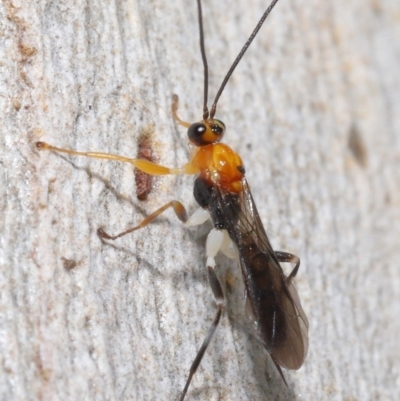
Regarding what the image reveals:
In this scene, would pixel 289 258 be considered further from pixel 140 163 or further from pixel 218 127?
pixel 140 163

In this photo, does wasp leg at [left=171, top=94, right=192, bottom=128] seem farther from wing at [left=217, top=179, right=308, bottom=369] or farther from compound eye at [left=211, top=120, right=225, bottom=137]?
wing at [left=217, top=179, right=308, bottom=369]

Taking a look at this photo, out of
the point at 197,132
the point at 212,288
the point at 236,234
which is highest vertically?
the point at 197,132

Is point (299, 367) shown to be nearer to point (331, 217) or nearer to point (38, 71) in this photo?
point (331, 217)

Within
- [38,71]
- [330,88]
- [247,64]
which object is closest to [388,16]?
[330,88]

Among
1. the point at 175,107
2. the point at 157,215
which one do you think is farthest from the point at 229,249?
the point at 175,107

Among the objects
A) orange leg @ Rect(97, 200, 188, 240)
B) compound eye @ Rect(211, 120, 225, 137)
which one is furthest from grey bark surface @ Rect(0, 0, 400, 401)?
compound eye @ Rect(211, 120, 225, 137)

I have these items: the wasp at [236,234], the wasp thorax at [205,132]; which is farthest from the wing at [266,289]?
the wasp thorax at [205,132]
